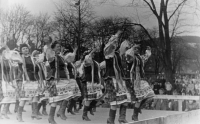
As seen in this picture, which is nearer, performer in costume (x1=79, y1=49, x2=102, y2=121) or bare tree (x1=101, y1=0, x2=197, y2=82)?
performer in costume (x1=79, y1=49, x2=102, y2=121)

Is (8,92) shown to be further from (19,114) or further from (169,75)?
(169,75)

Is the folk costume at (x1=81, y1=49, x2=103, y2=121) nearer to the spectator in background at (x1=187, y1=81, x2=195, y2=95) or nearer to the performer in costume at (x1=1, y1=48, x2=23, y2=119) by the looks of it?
the performer in costume at (x1=1, y1=48, x2=23, y2=119)

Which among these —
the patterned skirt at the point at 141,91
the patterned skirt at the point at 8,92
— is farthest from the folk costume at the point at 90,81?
the patterned skirt at the point at 8,92

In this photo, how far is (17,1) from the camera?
8.24 metres

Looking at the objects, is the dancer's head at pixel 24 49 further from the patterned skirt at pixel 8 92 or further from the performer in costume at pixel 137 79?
the performer in costume at pixel 137 79

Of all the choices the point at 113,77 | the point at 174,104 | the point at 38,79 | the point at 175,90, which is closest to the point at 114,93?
the point at 113,77

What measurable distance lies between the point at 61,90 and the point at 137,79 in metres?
1.82

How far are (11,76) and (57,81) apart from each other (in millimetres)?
1088

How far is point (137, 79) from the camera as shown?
8672mm

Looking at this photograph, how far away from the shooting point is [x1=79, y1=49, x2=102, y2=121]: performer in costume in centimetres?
886

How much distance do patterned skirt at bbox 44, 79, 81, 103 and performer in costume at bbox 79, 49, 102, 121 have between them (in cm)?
34

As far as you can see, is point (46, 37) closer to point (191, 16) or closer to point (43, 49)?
point (43, 49)

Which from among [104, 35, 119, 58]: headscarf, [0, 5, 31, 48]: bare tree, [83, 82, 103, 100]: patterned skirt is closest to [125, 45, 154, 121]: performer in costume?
[104, 35, 119, 58]: headscarf

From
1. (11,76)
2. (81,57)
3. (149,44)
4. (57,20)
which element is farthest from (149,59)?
(11,76)
